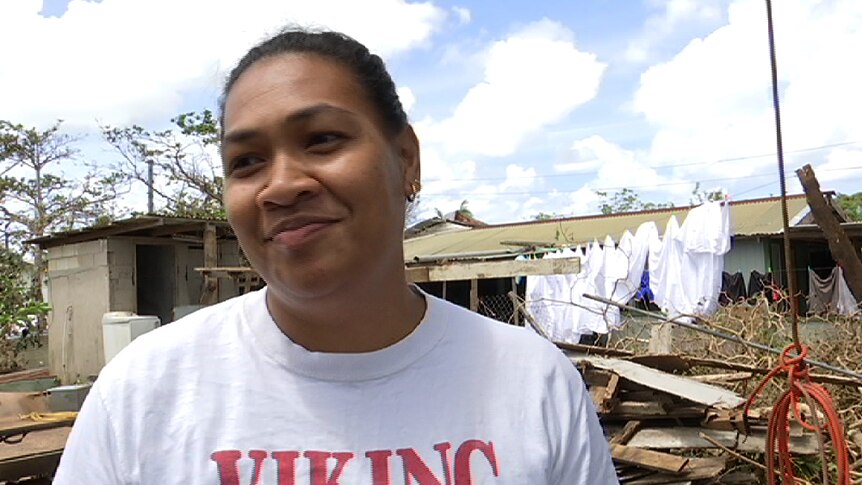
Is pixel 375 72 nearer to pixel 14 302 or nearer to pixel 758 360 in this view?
pixel 758 360

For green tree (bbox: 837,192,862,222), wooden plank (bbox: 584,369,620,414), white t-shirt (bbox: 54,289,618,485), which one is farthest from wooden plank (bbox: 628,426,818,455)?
green tree (bbox: 837,192,862,222)

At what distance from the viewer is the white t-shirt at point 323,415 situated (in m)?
1.06

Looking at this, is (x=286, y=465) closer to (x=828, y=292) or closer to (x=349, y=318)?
(x=349, y=318)

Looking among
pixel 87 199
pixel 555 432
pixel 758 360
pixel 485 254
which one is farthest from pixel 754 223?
pixel 87 199

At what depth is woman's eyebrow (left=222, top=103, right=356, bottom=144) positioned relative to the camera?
3.56 ft

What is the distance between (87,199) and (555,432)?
72.7 feet

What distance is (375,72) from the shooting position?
1218 millimetres

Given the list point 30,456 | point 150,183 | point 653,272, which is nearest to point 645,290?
point 653,272

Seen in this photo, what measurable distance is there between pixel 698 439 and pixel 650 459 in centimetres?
42

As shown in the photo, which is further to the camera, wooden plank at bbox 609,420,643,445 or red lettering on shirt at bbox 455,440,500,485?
wooden plank at bbox 609,420,643,445

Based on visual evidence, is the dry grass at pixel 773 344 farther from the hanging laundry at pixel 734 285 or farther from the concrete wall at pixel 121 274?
the concrete wall at pixel 121 274

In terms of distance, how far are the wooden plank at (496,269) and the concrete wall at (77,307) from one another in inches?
266

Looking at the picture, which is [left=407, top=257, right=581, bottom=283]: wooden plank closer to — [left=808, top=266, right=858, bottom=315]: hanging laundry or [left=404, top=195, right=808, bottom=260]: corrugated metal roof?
[left=808, top=266, right=858, bottom=315]: hanging laundry

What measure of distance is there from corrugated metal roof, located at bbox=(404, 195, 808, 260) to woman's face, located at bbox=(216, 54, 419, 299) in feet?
39.6
